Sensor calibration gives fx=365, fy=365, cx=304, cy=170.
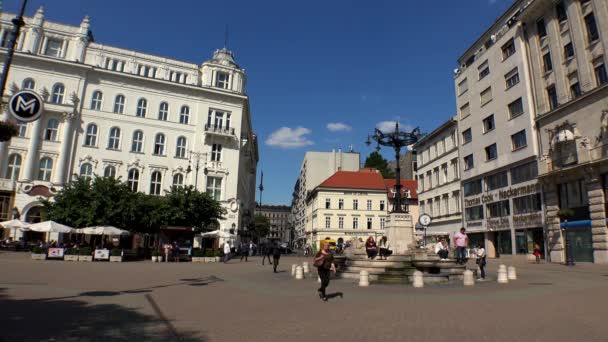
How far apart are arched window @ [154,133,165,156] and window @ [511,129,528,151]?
36.9 m

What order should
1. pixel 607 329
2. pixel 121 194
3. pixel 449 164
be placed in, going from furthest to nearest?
pixel 449 164
pixel 121 194
pixel 607 329

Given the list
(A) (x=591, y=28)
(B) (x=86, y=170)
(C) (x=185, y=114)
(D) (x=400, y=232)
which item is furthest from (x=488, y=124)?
(B) (x=86, y=170)

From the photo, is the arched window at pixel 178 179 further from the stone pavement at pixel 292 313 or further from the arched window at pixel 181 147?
the stone pavement at pixel 292 313

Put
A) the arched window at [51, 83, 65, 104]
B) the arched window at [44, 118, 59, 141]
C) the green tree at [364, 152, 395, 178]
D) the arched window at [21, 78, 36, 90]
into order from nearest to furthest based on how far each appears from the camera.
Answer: the arched window at [21, 78, 36, 90] → the arched window at [44, 118, 59, 141] → the arched window at [51, 83, 65, 104] → the green tree at [364, 152, 395, 178]

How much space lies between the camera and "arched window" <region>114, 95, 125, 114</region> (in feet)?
138

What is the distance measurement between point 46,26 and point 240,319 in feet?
158

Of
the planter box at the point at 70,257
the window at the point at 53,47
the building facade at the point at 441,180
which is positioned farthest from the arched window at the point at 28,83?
the building facade at the point at 441,180

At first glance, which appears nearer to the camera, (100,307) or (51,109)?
(100,307)

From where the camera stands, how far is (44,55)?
39656 mm

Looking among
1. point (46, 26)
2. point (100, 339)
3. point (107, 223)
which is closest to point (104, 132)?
point (46, 26)

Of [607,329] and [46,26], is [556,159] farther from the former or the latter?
[46,26]

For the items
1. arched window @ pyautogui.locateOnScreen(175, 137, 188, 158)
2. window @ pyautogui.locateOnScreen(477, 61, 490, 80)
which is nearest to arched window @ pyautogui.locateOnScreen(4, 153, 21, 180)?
arched window @ pyautogui.locateOnScreen(175, 137, 188, 158)

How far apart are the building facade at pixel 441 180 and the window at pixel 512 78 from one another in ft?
30.7

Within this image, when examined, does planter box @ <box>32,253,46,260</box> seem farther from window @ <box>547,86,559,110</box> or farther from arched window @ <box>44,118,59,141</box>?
window @ <box>547,86,559,110</box>
